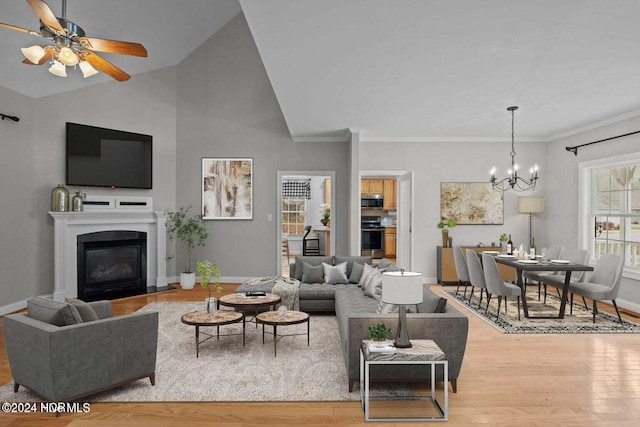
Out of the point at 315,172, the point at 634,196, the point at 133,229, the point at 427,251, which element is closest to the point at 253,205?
the point at 315,172

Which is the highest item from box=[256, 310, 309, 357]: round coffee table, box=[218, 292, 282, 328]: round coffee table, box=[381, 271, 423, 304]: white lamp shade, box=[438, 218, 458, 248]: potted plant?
box=[438, 218, 458, 248]: potted plant

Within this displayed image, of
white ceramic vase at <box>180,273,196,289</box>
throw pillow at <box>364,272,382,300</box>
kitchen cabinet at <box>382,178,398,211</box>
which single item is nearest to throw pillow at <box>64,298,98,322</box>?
throw pillow at <box>364,272,382,300</box>

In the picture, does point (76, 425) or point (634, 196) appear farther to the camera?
point (634, 196)

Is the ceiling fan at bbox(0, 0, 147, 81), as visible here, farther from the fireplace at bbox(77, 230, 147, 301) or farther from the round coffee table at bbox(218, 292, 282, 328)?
the fireplace at bbox(77, 230, 147, 301)

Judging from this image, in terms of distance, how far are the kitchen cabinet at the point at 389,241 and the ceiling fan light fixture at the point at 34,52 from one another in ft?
29.7

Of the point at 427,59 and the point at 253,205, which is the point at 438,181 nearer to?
the point at 253,205

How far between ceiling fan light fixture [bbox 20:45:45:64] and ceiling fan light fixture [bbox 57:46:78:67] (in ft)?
0.51

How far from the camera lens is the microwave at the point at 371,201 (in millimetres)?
11508

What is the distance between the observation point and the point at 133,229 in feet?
23.7

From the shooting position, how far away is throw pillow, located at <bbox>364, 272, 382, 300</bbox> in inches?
185

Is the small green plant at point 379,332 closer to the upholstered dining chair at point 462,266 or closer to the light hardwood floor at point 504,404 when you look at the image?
the light hardwood floor at point 504,404

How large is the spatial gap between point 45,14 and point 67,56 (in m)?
0.60

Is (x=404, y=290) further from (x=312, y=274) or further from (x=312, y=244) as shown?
(x=312, y=244)

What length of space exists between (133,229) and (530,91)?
20.6 feet
